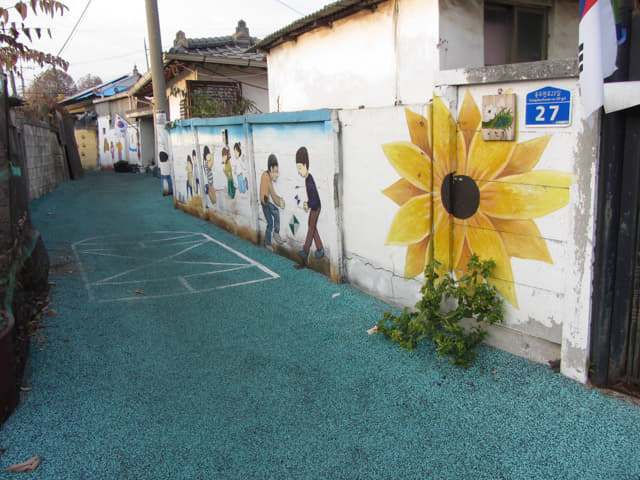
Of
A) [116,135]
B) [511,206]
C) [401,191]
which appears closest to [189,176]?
[401,191]

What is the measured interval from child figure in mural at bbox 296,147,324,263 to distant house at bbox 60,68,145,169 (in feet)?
73.8

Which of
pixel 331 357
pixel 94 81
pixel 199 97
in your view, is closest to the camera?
pixel 331 357

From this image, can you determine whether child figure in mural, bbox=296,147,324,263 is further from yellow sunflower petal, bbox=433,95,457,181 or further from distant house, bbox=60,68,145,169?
distant house, bbox=60,68,145,169

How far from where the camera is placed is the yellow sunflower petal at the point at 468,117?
416 cm

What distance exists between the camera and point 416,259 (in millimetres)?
5062

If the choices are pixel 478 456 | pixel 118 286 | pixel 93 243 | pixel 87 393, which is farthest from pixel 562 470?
pixel 93 243

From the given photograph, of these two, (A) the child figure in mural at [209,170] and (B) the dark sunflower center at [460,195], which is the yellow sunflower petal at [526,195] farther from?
(A) the child figure in mural at [209,170]

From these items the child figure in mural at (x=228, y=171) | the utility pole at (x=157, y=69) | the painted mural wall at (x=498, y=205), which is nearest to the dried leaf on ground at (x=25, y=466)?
the painted mural wall at (x=498, y=205)

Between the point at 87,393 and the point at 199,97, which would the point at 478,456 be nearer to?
the point at 87,393

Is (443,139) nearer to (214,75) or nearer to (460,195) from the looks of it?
(460,195)

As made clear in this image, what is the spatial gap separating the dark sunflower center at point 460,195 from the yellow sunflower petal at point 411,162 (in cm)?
25

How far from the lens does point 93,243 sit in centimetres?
955

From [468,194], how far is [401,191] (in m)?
0.93

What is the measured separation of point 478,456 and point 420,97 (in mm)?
7683
